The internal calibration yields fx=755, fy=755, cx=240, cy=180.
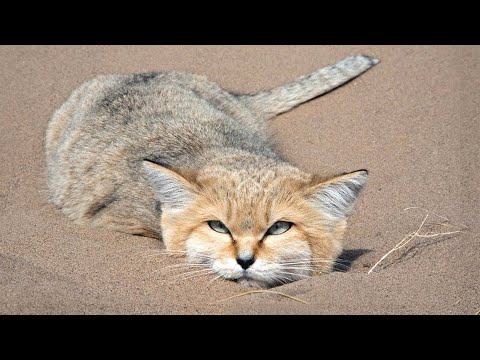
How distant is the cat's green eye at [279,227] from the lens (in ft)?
15.6

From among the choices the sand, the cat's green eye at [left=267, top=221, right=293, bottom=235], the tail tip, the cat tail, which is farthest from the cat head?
the tail tip

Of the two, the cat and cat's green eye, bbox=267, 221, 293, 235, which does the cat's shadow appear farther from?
cat's green eye, bbox=267, 221, 293, 235

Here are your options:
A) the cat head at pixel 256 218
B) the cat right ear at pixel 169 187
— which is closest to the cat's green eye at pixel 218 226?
the cat head at pixel 256 218

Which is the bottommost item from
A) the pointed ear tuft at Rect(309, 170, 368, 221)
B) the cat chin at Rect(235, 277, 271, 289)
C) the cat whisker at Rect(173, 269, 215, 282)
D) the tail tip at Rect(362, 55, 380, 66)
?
the cat chin at Rect(235, 277, 271, 289)

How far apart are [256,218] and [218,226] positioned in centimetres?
28

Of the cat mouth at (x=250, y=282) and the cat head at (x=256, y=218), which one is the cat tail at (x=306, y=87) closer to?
the cat head at (x=256, y=218)

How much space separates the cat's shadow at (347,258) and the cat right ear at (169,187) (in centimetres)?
114

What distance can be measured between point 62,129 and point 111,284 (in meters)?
3.11

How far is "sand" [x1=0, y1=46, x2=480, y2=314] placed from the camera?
4.41 m

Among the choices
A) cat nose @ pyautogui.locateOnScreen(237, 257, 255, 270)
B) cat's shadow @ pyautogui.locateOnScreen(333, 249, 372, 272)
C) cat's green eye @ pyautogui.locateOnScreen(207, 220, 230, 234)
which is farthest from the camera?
cat's shadow @ pyautogui.locateOnScreen(333, 249, 372, 272)

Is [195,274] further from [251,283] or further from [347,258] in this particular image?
[347,258]

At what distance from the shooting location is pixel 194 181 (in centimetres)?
493

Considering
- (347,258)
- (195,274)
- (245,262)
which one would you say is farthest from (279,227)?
(347,258)

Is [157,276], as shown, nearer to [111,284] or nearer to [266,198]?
[111,284]
